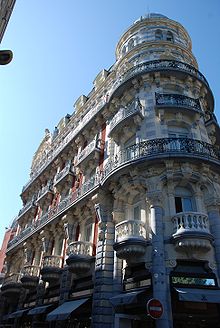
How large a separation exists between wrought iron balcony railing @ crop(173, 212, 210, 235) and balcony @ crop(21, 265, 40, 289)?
12.8 metres

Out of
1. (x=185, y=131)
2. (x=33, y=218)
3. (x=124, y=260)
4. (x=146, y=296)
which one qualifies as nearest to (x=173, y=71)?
(x=185, y=131)

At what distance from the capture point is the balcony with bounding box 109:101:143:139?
15.8m

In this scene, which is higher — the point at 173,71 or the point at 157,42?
the point at 157,42

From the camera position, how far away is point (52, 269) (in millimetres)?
17172

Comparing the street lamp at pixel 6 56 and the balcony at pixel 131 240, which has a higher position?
the street lamp at pixel 6 56

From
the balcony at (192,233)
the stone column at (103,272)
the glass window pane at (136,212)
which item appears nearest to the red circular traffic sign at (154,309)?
the balcony at (192,233)

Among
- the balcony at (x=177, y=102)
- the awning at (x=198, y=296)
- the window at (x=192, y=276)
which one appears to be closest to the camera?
the awning at (x=198, y=296)

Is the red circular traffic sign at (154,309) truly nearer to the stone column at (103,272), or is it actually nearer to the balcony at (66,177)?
the stone column at (103,272)

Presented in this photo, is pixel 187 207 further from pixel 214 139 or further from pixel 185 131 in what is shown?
pixel 214 139

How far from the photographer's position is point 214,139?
18.5m

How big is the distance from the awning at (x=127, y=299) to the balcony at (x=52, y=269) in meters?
6.66

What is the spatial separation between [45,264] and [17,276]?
25.1 ft

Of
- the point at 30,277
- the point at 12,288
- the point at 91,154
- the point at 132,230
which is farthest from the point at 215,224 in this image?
the point at 12,288

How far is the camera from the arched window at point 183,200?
12935 millimetres
